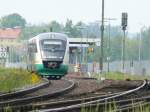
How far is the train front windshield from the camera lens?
4294 cm

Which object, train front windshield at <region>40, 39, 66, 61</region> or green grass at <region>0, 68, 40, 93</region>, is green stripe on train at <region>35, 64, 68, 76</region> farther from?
green grass at <region>0, 68, 40, 93</region>

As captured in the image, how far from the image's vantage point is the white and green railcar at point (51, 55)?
1689 inches

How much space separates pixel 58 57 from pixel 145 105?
27565mm

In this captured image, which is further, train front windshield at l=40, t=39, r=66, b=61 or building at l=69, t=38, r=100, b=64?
building at l=69, t=38, r=100, b=64

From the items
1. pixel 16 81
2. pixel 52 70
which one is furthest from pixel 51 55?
pixel 16 81

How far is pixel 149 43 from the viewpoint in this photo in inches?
6014

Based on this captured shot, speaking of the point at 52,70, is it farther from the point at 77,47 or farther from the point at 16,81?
the point at 77,47

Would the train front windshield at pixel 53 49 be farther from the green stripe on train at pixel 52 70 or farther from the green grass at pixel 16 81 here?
the green grass at pixel 16 81

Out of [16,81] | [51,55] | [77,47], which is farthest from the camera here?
[77,47]

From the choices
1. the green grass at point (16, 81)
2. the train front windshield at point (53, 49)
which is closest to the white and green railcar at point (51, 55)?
the train front windshield at point (53, 49)

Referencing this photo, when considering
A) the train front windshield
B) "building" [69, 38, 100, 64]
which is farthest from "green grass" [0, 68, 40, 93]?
"building" [69, 38, 100, 64]

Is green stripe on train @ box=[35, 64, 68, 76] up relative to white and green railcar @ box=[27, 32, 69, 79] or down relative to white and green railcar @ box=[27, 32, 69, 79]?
down

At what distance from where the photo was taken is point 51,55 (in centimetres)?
4300

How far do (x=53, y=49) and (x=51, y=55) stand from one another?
0.46 meters
